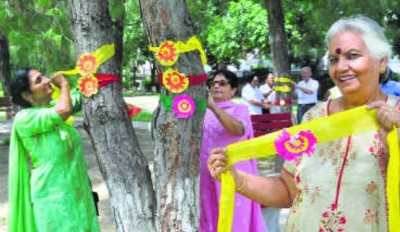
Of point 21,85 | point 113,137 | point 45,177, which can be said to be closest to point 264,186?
point 113,137

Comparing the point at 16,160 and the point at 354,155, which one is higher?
the point at 354,155

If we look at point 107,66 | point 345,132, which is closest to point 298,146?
point 345,132

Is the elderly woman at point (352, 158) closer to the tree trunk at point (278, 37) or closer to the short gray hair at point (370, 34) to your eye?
the short gray hair at point (370, 34)

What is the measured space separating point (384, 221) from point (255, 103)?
23.0 feet

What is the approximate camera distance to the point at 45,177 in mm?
3334

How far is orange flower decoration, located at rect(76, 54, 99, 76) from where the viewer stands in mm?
3125

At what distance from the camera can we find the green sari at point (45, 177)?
3.33 metres

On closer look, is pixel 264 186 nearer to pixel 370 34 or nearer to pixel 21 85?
pixel 370 34

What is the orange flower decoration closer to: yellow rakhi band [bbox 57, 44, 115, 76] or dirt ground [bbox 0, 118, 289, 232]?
yellow rakhi band [bbox 57, 44, 115, 76]

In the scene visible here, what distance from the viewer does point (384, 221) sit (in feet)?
6.06

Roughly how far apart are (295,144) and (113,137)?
5.00 feet

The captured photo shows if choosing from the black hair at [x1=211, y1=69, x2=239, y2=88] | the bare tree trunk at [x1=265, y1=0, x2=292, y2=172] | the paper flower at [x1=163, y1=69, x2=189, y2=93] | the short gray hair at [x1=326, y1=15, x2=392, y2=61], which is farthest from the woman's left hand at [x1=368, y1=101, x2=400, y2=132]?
the bare tree trunk at [x1=265, y1=0, x2=292, y2=172]

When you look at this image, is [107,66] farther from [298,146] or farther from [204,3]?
[204,3]

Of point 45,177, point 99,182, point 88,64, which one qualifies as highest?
point 88,64
